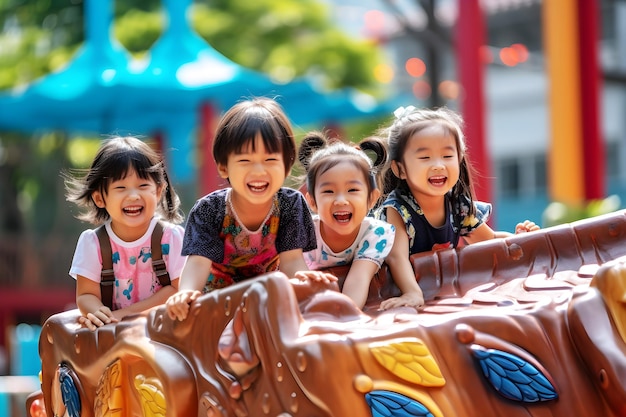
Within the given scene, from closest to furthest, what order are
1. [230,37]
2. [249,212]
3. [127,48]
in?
[249,212]
[127,48]
[230,37]

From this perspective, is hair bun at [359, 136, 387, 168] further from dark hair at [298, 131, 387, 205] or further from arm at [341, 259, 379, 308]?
arm at [341, 259, 379, 308]

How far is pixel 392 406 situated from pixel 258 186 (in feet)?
2.37

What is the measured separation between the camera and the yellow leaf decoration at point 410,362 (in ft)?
5.61

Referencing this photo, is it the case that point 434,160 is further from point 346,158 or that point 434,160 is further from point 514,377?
point 514,377

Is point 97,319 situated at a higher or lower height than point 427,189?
lower

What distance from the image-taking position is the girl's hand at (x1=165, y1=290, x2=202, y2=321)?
6.48 ft

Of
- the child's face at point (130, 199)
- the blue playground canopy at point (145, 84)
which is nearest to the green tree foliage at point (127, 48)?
the blue playground canopy at point (145, 84)

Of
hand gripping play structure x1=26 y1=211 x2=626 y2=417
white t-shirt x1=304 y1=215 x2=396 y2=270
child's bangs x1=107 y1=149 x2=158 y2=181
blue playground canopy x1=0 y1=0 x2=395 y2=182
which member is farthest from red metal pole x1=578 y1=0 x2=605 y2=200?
hand gripping play structure x1=26 y1=211 x2=626 y2=417

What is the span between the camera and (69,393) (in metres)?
2.29

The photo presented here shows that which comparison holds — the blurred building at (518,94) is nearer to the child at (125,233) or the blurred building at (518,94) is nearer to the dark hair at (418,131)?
the dark hair at (418,131)

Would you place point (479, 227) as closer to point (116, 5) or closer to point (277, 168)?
point (277, 168)

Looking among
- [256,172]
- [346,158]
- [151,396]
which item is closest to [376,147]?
[346,158]

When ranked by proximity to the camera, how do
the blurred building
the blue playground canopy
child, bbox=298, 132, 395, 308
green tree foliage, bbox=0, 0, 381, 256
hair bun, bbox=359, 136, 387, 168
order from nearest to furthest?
child, bbox=298, 132, 395, 308
hair bun, bbox=359, 136, 387, 168
the blue playground canopy
green tree foliage, bbox=0, 0, 381, 256
the blurred building

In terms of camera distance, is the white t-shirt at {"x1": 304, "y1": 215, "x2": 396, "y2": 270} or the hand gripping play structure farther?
the white t-shirt at {"x1": 304, "y1": 215, "x2": 396, "y2": 270}
